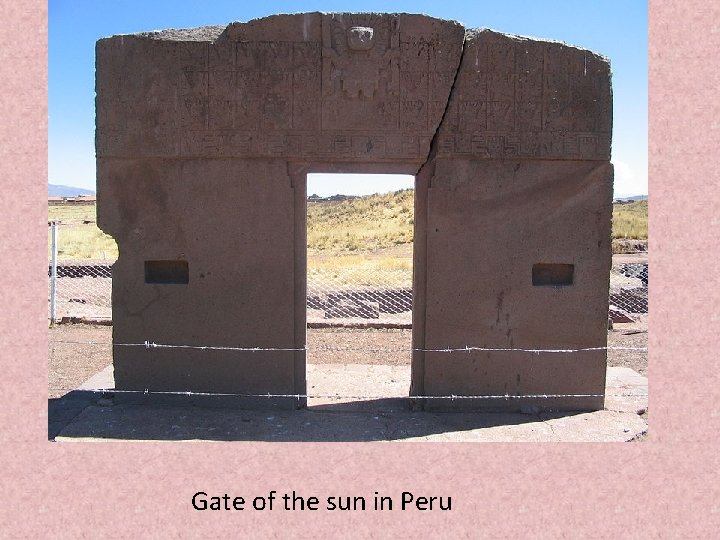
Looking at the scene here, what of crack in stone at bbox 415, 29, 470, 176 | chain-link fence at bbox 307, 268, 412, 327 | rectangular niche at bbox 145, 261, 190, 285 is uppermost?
crack in stone at bbox 415, 29, 470, 176

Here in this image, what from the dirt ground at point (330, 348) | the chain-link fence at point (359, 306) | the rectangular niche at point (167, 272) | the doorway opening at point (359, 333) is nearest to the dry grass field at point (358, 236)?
the doorway opening at point (359, 333)

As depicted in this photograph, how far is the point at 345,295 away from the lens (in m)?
10.8

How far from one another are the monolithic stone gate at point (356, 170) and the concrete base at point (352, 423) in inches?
8.4

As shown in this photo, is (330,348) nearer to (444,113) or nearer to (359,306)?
(359,306)

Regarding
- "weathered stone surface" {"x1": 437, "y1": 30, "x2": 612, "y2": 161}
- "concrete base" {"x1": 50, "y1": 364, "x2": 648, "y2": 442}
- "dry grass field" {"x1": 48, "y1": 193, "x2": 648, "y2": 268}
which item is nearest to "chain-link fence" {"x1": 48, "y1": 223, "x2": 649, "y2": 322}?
"dry grass field" {"x1": 48, "y1": 193, "x2": 648, "y2": 268}

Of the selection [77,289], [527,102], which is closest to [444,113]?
[527,102]

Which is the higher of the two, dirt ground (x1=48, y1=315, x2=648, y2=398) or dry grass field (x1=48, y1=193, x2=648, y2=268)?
dry grass field (x1=48, y1=193, x2=648, y2=268)

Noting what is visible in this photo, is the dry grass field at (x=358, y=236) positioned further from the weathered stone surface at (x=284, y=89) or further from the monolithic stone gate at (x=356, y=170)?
the weathered stone surface at (x=284, y=89)

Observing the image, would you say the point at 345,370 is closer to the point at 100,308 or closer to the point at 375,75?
the point at 375,75

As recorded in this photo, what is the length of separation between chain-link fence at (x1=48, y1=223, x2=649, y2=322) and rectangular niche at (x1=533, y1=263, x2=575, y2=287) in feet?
12.9

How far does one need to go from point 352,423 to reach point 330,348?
2.29m

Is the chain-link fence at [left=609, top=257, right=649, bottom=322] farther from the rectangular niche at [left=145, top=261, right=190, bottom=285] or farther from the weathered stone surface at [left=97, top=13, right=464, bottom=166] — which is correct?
the rectangular niche at [left=145, top=261, right=190, bottom=285]

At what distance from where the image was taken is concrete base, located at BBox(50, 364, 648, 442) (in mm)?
5172

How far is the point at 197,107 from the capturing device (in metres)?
5.56
